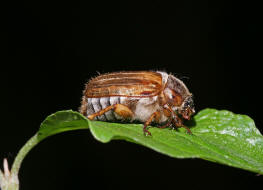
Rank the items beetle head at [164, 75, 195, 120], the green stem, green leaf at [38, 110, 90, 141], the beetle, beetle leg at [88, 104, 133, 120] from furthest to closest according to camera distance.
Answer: beetle head at [164, 75, 195, 120] → the beetle → beetle leg at [88, 104, 133, 120] → green leaf at [38, 110, 90, 141] → the green stem

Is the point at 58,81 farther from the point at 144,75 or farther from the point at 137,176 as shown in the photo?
the point at 144,75

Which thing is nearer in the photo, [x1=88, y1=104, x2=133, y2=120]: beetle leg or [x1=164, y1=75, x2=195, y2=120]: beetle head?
[x1=88, y1=104, x2=133, y2=120]: beetle leg

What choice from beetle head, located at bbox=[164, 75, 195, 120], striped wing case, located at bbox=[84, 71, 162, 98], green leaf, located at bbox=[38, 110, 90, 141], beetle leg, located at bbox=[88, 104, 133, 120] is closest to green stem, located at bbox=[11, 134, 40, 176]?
green leaf, located at bbox=[38, 110, 90, 141]

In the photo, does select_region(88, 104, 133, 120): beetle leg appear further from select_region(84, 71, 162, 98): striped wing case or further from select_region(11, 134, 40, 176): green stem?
select_region(11, 134, 40, 176): green stem

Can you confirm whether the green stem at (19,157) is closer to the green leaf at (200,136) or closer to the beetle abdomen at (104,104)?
the green leaf at (200,136)

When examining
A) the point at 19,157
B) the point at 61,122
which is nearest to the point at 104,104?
the point at 61,122

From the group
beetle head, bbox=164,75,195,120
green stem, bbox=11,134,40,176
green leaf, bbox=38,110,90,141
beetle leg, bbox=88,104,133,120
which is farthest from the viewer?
beetle head, bbox=164,75,195,120

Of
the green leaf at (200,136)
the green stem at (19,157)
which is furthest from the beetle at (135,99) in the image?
the green stem at (19,157)
